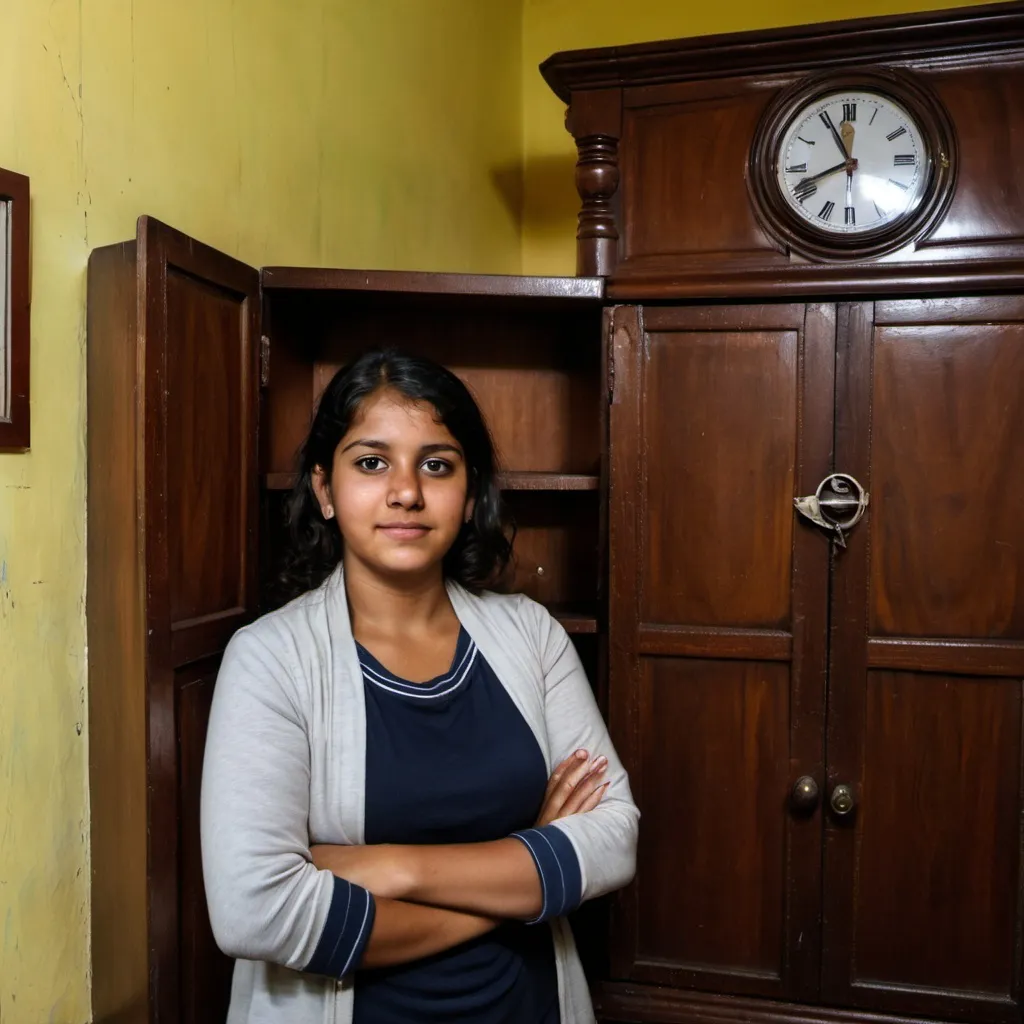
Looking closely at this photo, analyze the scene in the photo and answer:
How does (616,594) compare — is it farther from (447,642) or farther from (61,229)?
(61,229)

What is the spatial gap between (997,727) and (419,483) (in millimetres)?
1082

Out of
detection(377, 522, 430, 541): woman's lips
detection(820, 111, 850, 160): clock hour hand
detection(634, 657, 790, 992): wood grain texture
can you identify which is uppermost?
detection(820, 111, 850, 160): clock hour hand

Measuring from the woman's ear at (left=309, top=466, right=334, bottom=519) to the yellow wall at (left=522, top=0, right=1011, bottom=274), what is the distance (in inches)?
58.1

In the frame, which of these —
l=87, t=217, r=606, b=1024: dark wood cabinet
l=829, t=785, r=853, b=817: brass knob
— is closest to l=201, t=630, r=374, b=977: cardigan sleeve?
l=87, t=217, r=606, b=1024: dark wood cabinet

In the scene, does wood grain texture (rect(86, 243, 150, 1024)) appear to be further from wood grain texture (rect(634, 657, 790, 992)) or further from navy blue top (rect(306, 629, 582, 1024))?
wood grain texture (rect(634, 657, 790, 992))

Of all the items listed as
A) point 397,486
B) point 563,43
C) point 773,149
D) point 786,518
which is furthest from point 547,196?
point 397,486

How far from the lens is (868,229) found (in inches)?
60.2

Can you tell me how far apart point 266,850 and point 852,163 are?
1.42m

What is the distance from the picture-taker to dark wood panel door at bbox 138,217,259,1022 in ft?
3.63

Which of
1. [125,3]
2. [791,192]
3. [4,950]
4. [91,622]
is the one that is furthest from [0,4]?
[791,192]

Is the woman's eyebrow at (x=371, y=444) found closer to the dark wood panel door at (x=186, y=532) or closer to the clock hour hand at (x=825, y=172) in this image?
the dark wood panel door at (x=186, y=532)

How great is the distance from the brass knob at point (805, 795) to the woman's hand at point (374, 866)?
31.2 inches

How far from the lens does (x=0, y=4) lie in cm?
99

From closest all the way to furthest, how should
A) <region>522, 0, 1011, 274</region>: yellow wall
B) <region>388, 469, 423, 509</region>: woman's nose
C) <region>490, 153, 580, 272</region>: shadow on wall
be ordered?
<region>388, 469, 423, 509</region>: woman's nose < <region>522, 0, 1011, 274</region>: yellow wall < <region>490, 153, 580, 272</region>: shadow on wall
